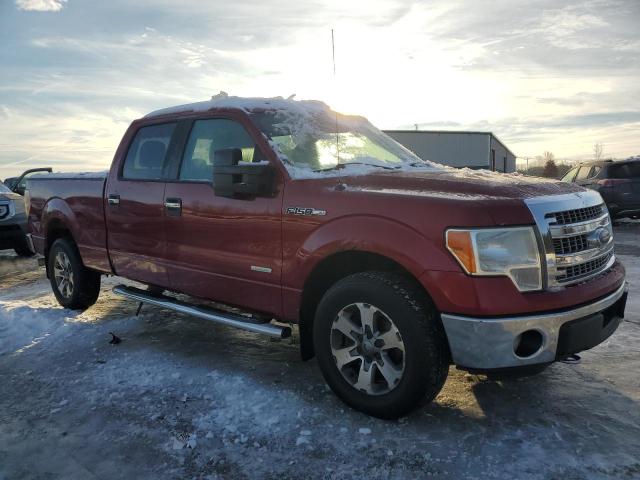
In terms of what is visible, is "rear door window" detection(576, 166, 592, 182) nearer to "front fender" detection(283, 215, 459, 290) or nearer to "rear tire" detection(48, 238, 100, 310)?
"rear tire" detection(48, 238, 100, 310)

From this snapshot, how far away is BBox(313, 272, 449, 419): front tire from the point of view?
2.84m

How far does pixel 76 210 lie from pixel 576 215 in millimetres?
4534

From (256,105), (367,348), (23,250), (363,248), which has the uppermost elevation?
(256,105)

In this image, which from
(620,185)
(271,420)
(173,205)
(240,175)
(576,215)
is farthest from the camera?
(620,185)

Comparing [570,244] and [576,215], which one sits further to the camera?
[576,215]

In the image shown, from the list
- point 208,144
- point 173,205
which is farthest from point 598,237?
point 173,205

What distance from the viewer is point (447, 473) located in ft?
8.41

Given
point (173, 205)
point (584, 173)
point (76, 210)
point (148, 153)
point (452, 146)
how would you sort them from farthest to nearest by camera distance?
point (452, 146) → point (584, 173) → point (76, 210) → point (148, 153) → point (173, 205)

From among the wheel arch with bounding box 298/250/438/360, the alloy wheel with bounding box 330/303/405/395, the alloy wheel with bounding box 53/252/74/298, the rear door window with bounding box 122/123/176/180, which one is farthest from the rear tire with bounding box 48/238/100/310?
the alloy wheel with bounding box 330/303/405/395

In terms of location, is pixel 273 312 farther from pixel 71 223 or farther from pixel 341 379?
pixel 71 223

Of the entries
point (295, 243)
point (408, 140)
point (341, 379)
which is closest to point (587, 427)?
point (341, 379)

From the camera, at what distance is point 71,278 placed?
5.63 metres

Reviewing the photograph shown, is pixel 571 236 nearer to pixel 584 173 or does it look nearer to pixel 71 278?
pixel 71 278

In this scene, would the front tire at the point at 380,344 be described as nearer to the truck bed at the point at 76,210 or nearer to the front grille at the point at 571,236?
the front grille at the point at 571,236
